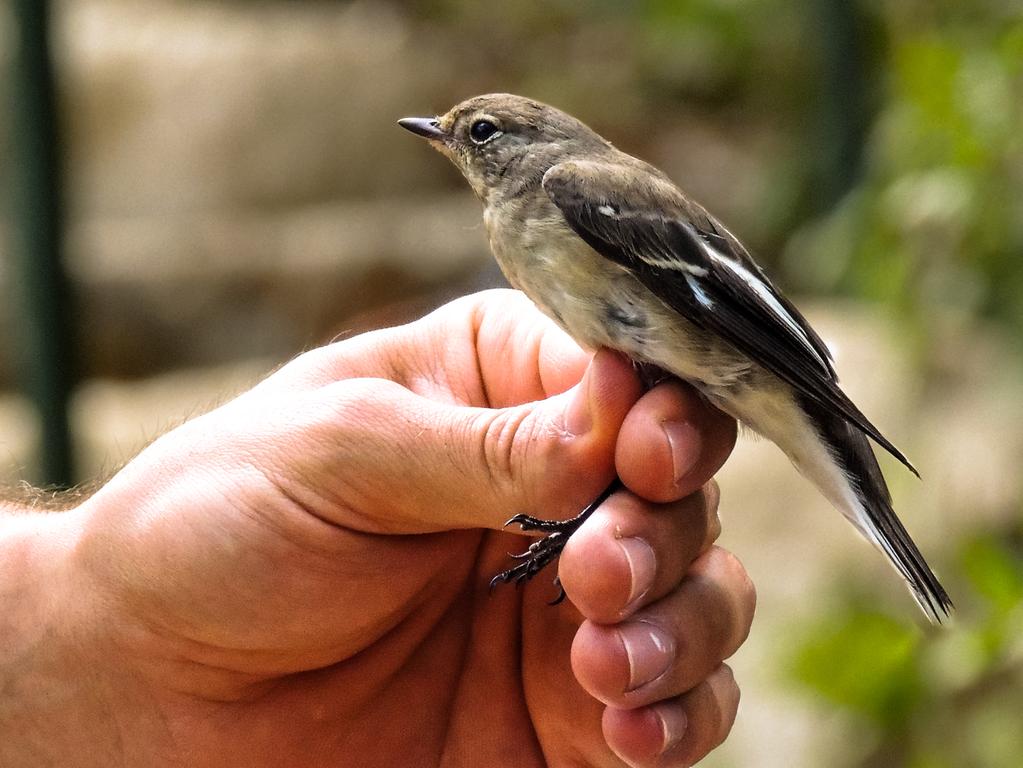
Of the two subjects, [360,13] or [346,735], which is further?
[360,13]

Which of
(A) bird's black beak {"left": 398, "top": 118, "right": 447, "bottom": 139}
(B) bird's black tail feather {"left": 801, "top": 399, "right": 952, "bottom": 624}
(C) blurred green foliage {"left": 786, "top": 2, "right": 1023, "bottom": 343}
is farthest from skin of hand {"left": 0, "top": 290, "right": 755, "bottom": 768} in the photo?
(C) blurred green foliage {"left": 786, "top": 2, "right": 1023, "bottom": 343}

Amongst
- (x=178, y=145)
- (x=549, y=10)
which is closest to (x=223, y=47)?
(x=178, y=145)

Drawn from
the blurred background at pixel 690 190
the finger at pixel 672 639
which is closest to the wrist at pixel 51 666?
the blurred background at pixel 690 190

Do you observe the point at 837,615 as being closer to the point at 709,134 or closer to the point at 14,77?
the point at 14,77

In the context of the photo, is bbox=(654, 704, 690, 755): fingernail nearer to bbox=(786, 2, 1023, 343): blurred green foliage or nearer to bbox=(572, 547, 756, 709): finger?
bbox=(572, 547, 756, 709): finger

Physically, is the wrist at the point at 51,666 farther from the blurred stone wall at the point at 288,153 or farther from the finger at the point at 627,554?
the blurred stone wall at the point at 288,153
